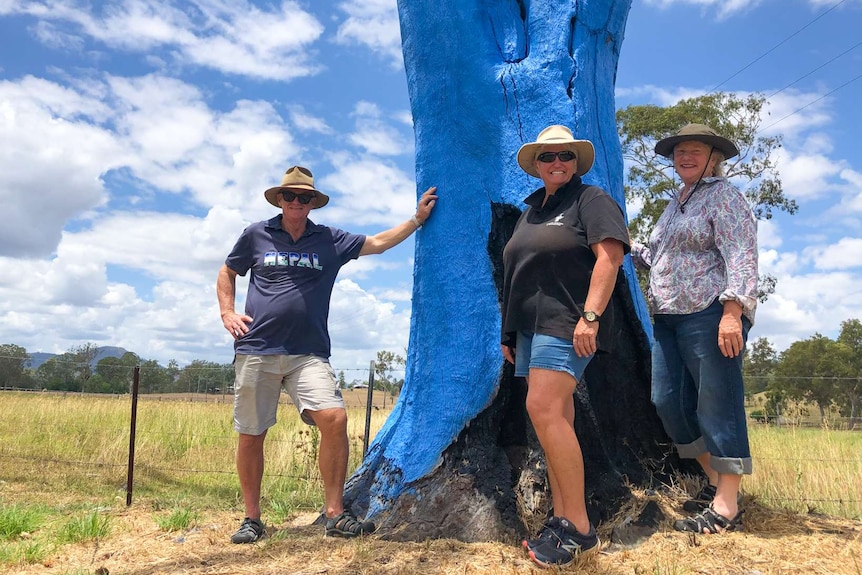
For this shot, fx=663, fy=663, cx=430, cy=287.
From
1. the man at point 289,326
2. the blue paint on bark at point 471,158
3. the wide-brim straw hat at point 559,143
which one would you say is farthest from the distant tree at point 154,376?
the wide-brim straw hat at point 559,143

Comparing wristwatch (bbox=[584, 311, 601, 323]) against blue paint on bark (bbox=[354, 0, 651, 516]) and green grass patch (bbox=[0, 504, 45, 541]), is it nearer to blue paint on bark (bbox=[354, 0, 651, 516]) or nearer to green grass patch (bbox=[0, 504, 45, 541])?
blue paint on bark (bbox=[354, 0, 651, 516])

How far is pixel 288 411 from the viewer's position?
34.7ft

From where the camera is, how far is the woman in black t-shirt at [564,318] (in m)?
2.56

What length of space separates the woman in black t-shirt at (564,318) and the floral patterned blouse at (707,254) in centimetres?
46

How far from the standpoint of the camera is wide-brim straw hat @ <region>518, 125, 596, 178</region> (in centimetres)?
280

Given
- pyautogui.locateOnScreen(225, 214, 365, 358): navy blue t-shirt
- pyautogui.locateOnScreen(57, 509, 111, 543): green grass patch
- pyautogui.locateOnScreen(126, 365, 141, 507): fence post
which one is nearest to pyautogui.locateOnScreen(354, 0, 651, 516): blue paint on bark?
pyautogui.locateOnScreen(225, 214, 365, 358): navy blue t-shirt

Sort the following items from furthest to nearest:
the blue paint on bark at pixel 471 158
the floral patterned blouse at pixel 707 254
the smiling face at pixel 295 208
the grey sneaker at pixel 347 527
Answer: the smiling face at pixel 295 208 → the blue paint on bark at pixel 471 158 → the grey sneaker at pixel 347 527 → the floral patterned blouse at pixel 707 254

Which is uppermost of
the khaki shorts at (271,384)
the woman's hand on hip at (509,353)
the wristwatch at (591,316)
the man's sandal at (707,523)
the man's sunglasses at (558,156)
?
the man's sunglasses at (558,156)

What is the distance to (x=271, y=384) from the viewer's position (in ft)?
11.5

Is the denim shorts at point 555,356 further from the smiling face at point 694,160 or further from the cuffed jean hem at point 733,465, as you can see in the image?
the smiling face at point 694,160

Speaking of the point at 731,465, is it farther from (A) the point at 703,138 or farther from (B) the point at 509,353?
(A) the point at 703,138

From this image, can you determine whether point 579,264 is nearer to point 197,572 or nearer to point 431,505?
point 431,505

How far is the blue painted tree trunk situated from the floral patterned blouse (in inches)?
10.3

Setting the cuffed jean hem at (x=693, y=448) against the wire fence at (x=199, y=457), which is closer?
the cuffed jean hem at (x=693, y=448)
